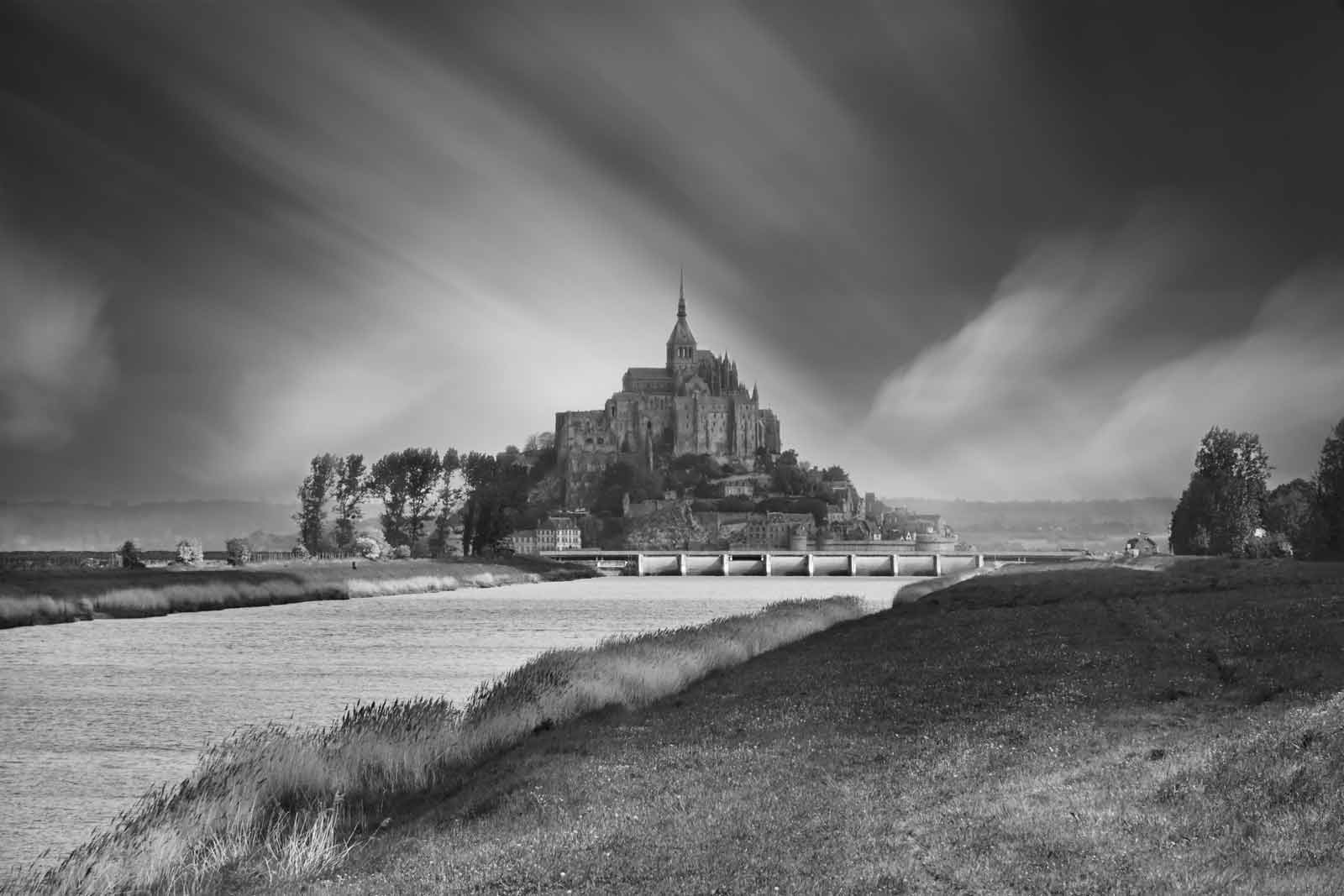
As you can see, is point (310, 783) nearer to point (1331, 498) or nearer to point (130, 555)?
point (130, 555)

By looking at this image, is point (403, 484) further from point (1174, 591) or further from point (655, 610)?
point (1174, 591)

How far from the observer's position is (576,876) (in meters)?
11.2

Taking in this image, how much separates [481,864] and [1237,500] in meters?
117

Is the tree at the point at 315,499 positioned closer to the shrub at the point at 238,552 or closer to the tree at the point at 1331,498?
the shrub at the point at 238,552

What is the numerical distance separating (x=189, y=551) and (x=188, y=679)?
73.3 meters

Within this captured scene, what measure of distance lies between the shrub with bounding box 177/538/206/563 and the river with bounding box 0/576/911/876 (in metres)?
29.4

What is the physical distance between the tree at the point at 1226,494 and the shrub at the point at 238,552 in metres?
94.3

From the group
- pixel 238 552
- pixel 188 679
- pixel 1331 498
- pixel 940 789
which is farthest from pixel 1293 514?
pixel 940 789

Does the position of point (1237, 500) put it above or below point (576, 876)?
above

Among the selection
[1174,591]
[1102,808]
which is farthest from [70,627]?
[1102,808]

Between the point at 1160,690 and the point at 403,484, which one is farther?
the point at 403,484

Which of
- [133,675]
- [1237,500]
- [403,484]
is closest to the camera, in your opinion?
[133,675]

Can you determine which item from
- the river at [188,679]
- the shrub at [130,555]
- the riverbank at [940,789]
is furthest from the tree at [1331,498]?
the shrub at [130,555]

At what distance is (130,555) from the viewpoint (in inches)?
3580
